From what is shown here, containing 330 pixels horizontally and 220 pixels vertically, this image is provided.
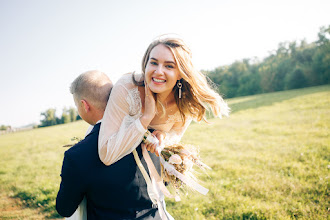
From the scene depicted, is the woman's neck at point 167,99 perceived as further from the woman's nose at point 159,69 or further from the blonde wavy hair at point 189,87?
the woman's nose at point 159,69

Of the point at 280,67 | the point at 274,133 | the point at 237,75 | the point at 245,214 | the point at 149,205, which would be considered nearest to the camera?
the point at 149,205

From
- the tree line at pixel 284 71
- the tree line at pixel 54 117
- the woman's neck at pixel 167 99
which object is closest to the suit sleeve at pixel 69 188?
the woman's neck at pixel 167 99

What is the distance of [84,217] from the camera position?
221cm

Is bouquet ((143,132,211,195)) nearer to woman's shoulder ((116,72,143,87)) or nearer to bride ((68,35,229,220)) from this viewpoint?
bride ((68,35,229,220))

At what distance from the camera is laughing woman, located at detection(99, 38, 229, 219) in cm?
197

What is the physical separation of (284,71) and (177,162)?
57355mm

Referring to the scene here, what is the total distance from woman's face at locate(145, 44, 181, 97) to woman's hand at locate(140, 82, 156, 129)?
79 mm

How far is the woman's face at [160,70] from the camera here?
2664mm

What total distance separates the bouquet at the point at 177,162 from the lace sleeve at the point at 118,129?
0.74ft

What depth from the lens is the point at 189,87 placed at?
330cm

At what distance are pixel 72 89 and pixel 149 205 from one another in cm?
160

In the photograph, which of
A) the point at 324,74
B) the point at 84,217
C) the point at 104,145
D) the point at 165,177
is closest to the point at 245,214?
the point at 165,177

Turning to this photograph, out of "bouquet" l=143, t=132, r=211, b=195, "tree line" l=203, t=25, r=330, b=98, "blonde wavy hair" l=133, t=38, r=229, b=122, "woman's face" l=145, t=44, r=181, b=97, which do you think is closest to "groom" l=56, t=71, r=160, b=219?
"bouquet" l=143, t=132, r=211, b=195

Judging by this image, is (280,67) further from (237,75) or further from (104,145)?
(104,145)
